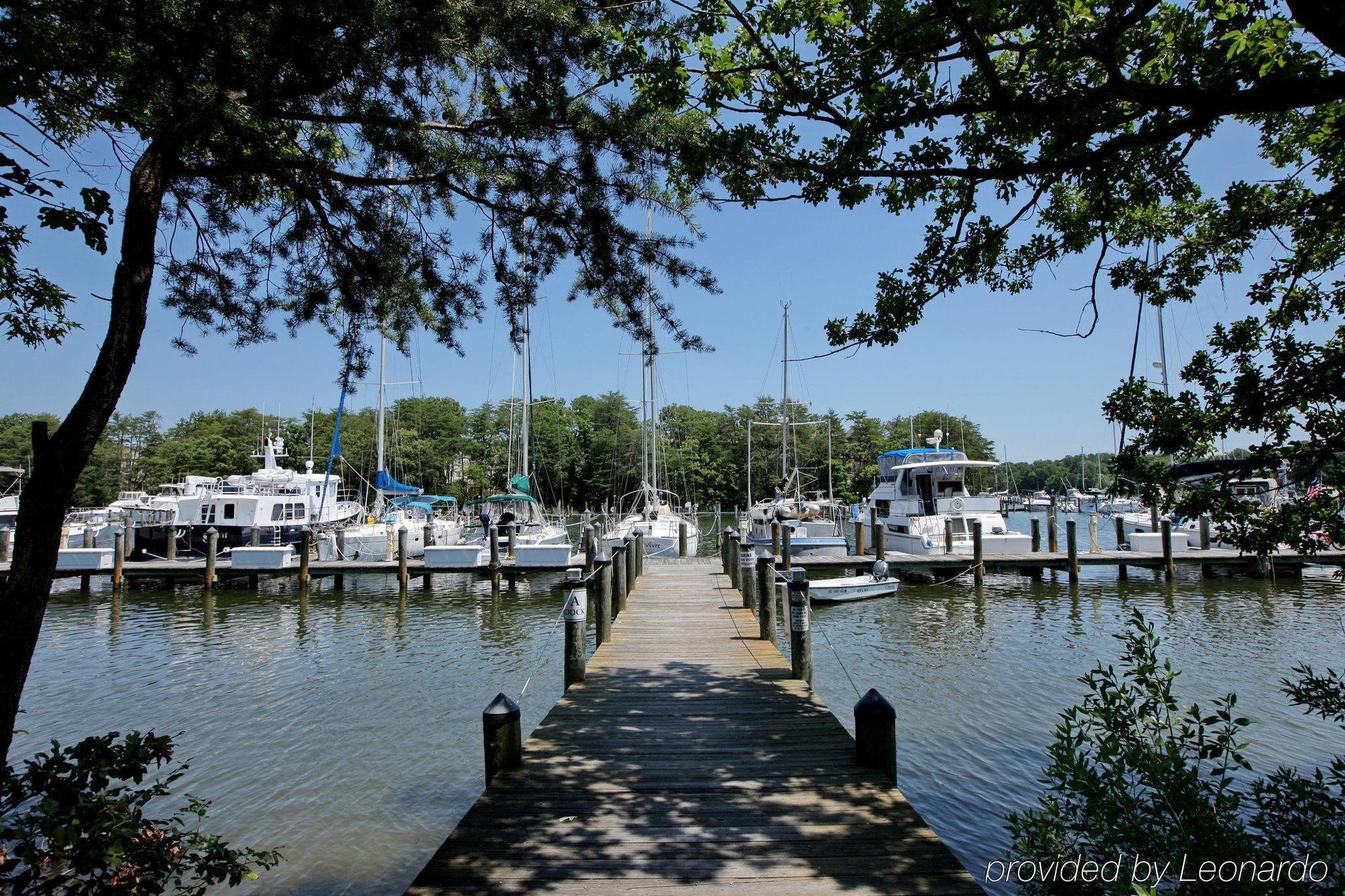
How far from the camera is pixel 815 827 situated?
4469 millimetres

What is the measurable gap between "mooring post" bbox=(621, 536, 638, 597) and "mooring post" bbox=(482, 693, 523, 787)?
768cm

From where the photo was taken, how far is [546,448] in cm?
7450

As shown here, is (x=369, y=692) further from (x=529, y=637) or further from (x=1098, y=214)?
(x=1098, y=214)

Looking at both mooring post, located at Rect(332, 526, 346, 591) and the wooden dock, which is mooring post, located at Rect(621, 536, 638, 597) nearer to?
the wooden dock

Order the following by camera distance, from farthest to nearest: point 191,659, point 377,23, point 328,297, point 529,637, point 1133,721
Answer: point 529,637 < point 191,659 < point 328,297 < point 1133,721 < point 377,23

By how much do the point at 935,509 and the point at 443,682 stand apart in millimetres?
18691

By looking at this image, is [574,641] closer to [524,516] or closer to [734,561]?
[734,561]

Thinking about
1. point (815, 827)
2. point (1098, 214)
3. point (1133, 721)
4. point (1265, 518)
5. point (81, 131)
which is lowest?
point (815, 827)

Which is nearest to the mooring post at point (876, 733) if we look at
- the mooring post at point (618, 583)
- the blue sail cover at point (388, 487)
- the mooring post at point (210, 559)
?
the mooring post at point (618, 583)

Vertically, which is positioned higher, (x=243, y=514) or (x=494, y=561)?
(x=243, y=514)

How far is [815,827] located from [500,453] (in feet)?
237

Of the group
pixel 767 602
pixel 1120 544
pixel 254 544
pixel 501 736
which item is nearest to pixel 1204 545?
pixel 1120 544

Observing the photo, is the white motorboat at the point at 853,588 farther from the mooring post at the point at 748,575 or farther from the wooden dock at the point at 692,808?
the wooden dock at the point at 692,808

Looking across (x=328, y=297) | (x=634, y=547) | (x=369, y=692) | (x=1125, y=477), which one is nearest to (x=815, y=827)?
(x=1125, y=477)
